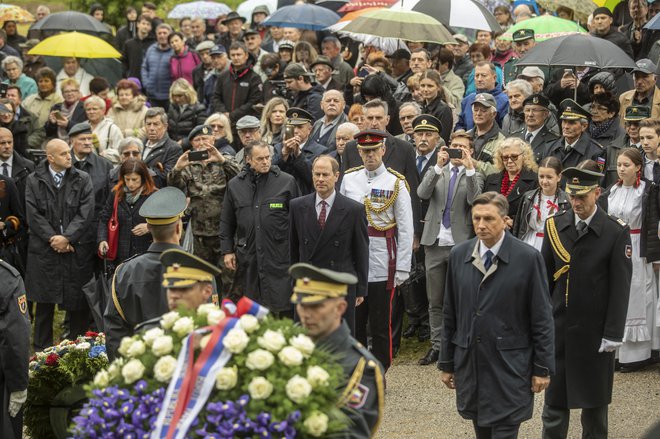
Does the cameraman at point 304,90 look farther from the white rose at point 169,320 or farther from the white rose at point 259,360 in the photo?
the white rose at point 259,360

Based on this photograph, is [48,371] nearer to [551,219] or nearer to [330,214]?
[330,214]

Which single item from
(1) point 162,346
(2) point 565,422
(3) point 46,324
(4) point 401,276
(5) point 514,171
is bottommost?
→ (3) point 46,324

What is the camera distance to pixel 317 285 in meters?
6.22

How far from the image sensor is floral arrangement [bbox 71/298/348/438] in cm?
566

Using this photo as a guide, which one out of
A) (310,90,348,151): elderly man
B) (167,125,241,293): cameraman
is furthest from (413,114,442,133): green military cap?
(167,125,241,293): cameraman

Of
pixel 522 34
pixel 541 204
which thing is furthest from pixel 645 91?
pixel 541 204

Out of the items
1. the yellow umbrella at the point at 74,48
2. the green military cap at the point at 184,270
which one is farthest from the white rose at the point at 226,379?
the yellow umbrella at the point at 74,48

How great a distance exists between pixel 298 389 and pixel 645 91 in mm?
8772

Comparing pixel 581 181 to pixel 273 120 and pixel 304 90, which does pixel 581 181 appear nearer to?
pixel 273 120

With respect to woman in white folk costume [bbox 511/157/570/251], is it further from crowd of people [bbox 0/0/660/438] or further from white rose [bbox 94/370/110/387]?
white rose [bbox 94/370/110/387]

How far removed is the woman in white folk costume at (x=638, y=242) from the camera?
1113 cm

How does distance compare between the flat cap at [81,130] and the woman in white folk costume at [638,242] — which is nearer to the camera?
the woman in white folk costume at [638,242]

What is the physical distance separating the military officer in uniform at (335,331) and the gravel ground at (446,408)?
3669 millimetres

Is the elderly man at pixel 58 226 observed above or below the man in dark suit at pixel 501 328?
below
